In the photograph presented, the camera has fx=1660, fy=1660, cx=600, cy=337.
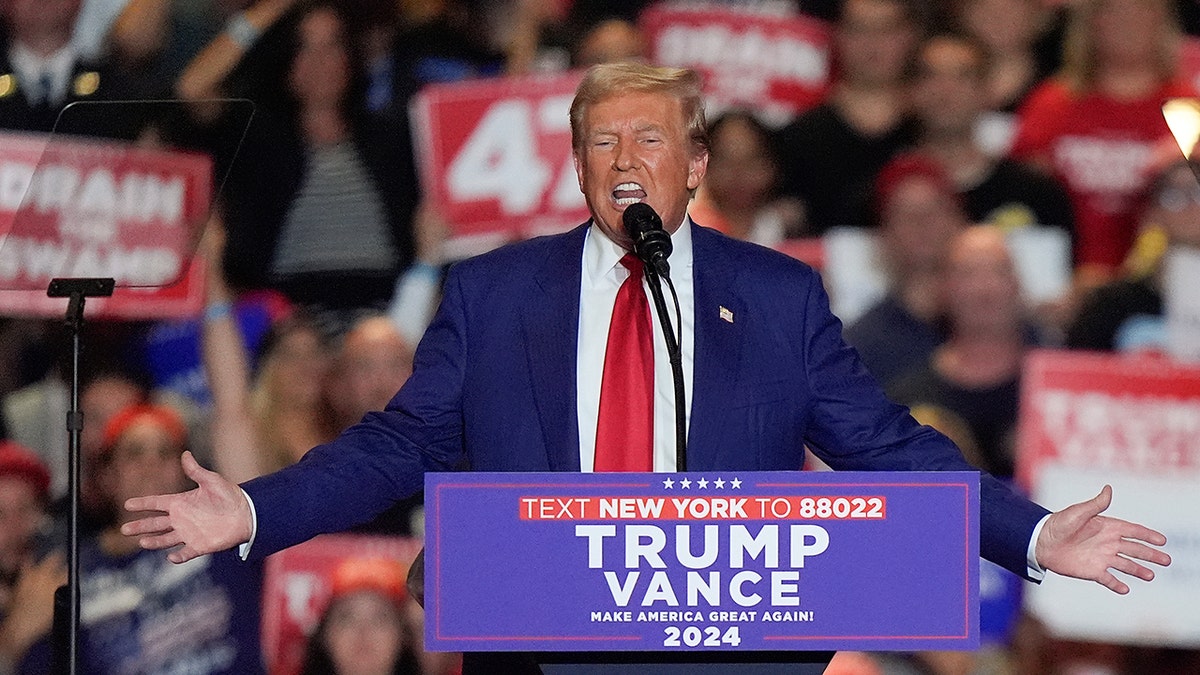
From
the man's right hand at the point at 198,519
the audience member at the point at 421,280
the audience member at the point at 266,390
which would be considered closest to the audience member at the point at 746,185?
the audience member at the point at 421,280

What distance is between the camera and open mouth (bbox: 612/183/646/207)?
210cm

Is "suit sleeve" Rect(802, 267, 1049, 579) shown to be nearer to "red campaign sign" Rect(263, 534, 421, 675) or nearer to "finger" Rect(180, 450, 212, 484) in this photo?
"finger" Rect(180, 450, 212, 484)

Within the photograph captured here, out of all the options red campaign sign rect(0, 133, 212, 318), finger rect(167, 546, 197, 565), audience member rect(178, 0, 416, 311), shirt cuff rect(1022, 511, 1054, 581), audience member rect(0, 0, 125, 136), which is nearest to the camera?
finger rect(167, 546, 197, 565)

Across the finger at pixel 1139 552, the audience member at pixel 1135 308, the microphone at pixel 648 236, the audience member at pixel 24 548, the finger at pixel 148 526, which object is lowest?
the audience member at pixel 24 548

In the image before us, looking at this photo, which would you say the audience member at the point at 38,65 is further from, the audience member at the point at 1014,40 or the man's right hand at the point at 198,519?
the man's right hand at the point at 198,519

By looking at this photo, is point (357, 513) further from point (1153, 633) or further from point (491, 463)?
point (1153, 633)

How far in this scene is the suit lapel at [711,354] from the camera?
201 cm

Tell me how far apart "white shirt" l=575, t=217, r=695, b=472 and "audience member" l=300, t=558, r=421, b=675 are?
2612 millimetres

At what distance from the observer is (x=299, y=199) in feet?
16.7

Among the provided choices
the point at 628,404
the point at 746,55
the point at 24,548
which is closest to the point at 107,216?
the point at 628,404

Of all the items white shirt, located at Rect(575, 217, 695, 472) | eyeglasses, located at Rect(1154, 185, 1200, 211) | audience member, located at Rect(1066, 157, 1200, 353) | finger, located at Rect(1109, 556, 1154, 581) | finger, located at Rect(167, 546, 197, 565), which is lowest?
audience member, located at Rect(1066, 157, 1200, 353)

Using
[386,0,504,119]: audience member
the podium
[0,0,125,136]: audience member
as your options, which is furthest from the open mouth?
[0,0,125,136]: audience member

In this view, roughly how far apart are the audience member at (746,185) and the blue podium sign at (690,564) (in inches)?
123

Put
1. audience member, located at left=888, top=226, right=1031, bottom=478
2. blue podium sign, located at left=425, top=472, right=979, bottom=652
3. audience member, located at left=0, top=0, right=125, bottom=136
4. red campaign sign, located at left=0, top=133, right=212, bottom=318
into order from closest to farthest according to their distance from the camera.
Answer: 1. blue podium sign, located at left=425, top=472, right=979, bottom=652
2. red campaign sign, located at left=0, top=133, right=212, bottom=318
3. audience member, located at left=888, top=226, right=1031, bottom=478
4. audience member, located at left=0, top=0, right=125, bottom=136
